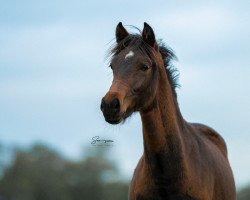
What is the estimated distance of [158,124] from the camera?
28.2 feet

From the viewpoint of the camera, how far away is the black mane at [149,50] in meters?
8.58

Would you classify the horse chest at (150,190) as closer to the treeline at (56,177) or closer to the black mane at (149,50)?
the black mane at (149,50)

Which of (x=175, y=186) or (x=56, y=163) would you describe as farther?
(x=56, y=163)

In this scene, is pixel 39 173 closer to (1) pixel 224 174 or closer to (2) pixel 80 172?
(2) pixel 80 172

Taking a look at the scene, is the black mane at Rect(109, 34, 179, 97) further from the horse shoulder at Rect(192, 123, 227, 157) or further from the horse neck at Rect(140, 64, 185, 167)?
the horse shoulder at Rect(192, 123, 227, 157)

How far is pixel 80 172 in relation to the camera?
49.2 metres

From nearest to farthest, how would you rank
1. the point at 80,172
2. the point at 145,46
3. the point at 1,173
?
the point at 145,46, the point at 80,172, the point at 1,173

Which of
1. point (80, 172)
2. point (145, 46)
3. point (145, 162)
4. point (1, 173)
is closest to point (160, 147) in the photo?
point (145, 162)

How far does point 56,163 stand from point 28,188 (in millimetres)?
2603

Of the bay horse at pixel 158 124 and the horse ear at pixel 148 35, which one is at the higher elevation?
the horse ear at pixel 148 35

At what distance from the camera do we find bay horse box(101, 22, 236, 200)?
27.0ft

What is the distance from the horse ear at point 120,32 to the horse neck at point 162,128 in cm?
65

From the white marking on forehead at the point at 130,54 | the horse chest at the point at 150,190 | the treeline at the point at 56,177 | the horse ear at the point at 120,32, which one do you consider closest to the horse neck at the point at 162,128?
the horse chest at the point at 150,190

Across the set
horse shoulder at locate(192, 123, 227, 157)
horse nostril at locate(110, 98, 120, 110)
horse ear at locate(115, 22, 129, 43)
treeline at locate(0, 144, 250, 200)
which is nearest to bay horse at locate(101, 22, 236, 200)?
horse ear at locate(115, 22, 129, 43)
